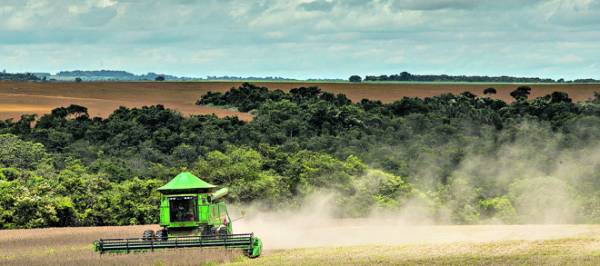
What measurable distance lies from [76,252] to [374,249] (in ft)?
46.5

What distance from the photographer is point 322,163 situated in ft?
279

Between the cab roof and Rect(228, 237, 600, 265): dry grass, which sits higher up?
the cab roof

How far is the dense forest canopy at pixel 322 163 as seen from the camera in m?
74.6

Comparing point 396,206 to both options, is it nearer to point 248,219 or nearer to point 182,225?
point 248,219

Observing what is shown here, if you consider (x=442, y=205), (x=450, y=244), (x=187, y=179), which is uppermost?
(x=187, y=179)

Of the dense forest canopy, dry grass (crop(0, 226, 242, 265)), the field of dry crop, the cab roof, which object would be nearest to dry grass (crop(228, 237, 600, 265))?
the field of dry crop

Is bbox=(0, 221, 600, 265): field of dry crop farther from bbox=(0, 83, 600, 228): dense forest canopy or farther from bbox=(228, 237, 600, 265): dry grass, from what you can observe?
bbox=(0, 83, 600, 228): dense forest canopy

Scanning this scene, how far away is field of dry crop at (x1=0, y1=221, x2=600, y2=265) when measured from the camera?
1487 inches

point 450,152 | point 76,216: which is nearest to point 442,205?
point 450,152

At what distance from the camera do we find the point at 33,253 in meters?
47.2

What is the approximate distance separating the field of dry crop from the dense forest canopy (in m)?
15.3

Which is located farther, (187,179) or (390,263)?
(187,179)

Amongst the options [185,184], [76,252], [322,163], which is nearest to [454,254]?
[185,184]

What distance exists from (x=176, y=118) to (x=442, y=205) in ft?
215
